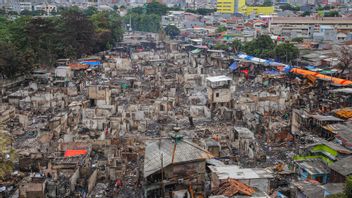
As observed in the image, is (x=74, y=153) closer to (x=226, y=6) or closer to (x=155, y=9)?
(x=155, y=9)

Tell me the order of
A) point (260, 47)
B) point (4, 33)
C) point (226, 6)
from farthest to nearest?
point (226, 6) → point (260, 47) → point (4, 33)

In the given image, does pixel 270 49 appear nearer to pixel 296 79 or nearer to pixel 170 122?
pixel 296 79

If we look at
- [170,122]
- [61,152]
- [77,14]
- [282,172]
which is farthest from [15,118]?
[77,14]

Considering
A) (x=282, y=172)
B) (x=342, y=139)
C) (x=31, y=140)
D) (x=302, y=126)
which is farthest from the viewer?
(x=302, y=126)

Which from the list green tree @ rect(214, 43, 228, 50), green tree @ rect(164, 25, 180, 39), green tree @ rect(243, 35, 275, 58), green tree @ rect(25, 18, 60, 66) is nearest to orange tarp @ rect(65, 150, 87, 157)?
green tree @ rect(25, 18, 60, 66)

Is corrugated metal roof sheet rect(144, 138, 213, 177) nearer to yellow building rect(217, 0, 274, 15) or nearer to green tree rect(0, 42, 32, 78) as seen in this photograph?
green tree rect(0, 42, 32, 78)

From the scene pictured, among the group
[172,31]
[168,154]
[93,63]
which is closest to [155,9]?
[172,31]

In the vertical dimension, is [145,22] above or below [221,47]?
above
